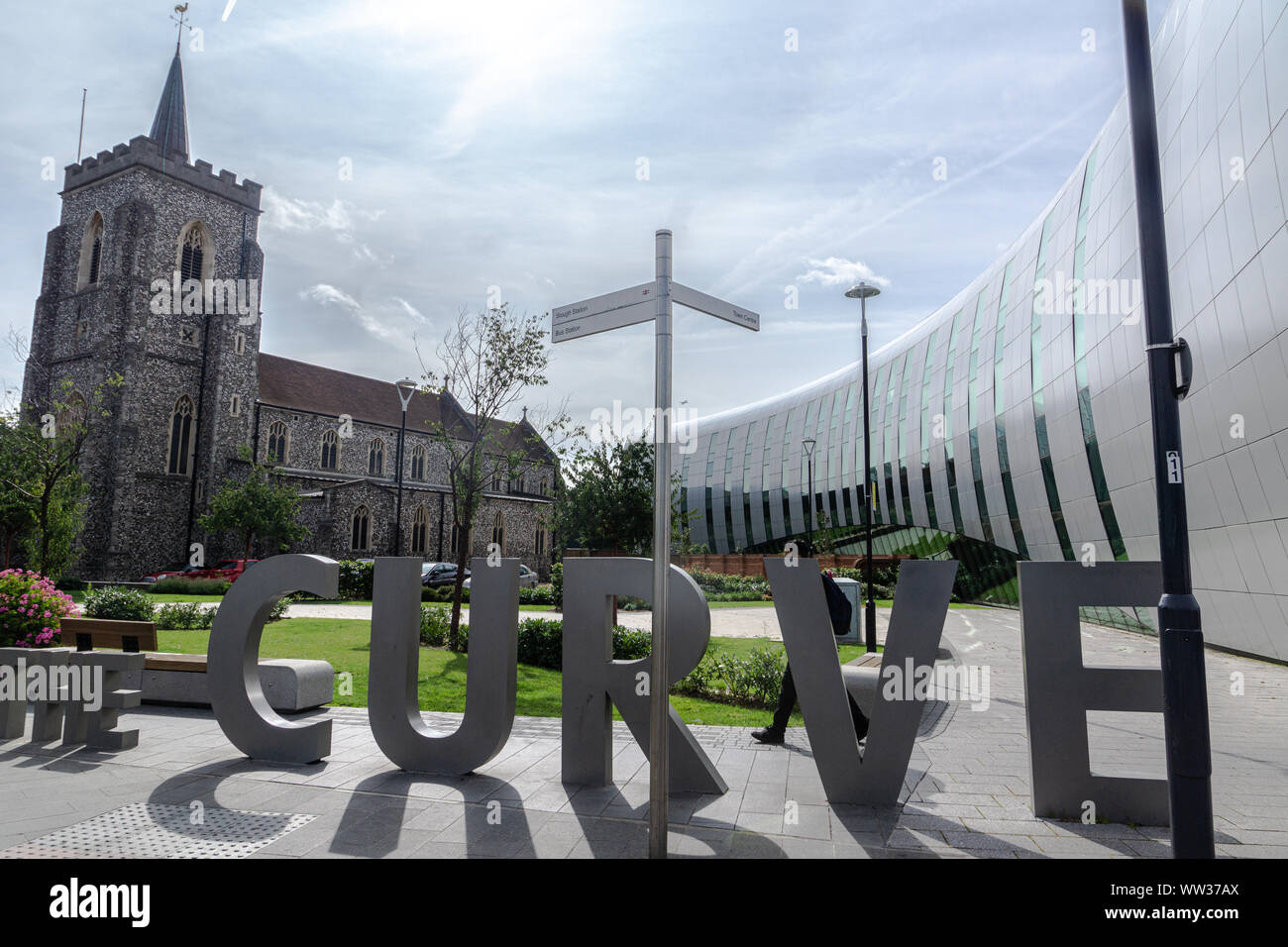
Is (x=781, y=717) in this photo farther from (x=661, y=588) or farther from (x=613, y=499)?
(x=613, y=499)

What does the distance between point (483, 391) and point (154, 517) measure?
31838 mm

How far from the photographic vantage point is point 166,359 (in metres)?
41.2

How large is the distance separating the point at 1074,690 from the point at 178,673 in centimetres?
990

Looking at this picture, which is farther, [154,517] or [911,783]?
[154,517]

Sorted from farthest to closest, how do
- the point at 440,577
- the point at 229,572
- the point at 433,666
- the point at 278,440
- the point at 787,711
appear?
the point at 278,440 → the point at 229,572 → the point at 440,577 → the point at 433,666 → the point at 787,711

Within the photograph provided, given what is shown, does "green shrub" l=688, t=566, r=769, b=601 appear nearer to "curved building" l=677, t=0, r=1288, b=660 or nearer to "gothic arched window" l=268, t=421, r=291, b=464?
"curved building" l=677, t=0, r=1288, b=660

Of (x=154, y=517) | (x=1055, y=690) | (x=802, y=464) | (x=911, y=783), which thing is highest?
(x=802, y=464)

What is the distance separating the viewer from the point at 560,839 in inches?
196

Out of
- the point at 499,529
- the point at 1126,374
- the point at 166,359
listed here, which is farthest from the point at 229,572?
the point at 1126,374

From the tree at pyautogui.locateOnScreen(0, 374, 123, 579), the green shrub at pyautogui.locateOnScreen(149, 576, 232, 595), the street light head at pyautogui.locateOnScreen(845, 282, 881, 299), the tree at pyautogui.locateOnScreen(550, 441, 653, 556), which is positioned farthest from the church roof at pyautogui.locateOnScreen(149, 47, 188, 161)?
the street light head at pyautogui.locateOnScreen(845, 282, 881, 299)

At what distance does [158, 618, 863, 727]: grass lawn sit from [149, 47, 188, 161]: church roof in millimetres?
36788
